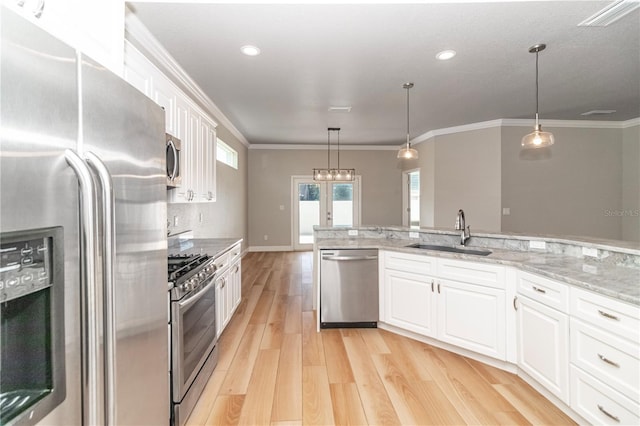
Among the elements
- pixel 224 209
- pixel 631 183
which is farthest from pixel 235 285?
pixel 631 183

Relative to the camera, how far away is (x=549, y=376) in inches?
78.1

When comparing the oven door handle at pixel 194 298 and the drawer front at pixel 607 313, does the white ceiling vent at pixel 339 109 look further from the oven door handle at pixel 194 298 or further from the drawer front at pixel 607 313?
the drawer front at pixel 607 313

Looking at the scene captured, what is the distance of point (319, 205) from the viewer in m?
8.24

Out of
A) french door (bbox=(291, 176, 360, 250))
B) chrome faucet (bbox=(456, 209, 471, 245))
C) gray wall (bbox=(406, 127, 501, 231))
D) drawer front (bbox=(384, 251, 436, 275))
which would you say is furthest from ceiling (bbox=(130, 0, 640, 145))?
french door (bbox=(291, 176, 360, 250))

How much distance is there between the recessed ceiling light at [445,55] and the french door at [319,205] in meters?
5.30

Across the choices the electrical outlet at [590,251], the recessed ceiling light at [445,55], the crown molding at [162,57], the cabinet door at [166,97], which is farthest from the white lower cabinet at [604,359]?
the crown molding at [162,57]

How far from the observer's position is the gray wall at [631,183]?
541cm

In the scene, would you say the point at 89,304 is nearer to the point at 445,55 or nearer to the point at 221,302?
the point at 221,302

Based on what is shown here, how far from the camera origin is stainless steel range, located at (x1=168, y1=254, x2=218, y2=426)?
1.74 m

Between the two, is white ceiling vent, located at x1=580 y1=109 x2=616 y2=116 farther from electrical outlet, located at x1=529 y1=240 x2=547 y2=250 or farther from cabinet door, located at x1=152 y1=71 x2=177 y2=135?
cabinet door, located at x1=152 y1=71 x2=177 y2=135

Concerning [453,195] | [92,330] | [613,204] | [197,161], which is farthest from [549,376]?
[613,204]

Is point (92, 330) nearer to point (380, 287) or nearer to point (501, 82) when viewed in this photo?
point (380, 287)

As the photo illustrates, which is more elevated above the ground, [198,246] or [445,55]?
[445,55]

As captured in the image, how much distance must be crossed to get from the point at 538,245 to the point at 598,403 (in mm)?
1400
